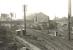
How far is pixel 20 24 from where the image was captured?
6.37 ft

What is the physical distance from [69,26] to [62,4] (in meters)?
0.41

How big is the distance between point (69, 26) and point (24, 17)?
0.80 m

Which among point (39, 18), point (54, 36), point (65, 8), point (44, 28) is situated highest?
point (65, 8)

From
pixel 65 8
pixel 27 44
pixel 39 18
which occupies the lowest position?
pixel 27 44

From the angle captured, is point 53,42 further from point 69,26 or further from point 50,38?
point 69,26

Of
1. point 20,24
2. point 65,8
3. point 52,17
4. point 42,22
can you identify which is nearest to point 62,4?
point 65,8

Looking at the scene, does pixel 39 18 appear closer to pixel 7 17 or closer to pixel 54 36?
pixel 54 36

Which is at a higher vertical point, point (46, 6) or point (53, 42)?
point (46, 6)

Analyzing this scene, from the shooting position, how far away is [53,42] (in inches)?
76.0

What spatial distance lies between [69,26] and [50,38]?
397 mm

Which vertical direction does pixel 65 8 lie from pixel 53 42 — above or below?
above

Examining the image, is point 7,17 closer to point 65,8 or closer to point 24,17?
point 24,17

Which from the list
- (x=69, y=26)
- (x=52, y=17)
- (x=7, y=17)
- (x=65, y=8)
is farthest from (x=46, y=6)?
(x=7, y=17)

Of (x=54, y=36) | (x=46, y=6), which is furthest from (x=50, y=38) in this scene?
(x=46, y=6)
